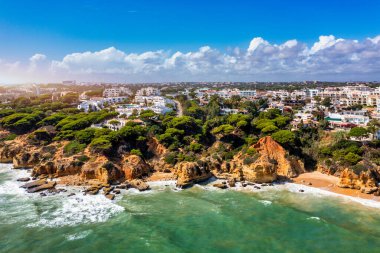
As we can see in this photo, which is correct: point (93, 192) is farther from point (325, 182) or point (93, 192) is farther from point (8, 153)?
point (325, 182)

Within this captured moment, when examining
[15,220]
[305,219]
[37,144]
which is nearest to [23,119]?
[37,144]

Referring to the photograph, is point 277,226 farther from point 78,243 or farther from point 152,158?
point 152,158

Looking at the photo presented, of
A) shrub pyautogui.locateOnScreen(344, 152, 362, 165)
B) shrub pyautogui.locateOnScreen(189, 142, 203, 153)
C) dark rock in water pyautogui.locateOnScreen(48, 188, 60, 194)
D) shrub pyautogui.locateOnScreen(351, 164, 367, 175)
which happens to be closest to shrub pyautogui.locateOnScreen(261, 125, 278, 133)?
shrub pyautogui.locateOnScreen(189, 142, 203, 153)

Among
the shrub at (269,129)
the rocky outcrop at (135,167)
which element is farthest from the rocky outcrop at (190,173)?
the shrub at (269,129)

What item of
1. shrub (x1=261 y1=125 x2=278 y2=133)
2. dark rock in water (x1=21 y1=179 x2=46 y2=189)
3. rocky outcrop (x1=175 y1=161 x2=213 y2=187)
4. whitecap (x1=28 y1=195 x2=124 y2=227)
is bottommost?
whitecap (x1=28 y1=195 x2=124 y2=227)

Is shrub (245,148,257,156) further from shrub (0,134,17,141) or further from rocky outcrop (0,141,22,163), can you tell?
shrub (0,134,17,141)

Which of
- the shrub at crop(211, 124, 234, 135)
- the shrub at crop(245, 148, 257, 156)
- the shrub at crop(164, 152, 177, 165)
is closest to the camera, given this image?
the shrub at crop(245, 148, 257, 156)

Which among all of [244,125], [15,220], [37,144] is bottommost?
[15,220]
